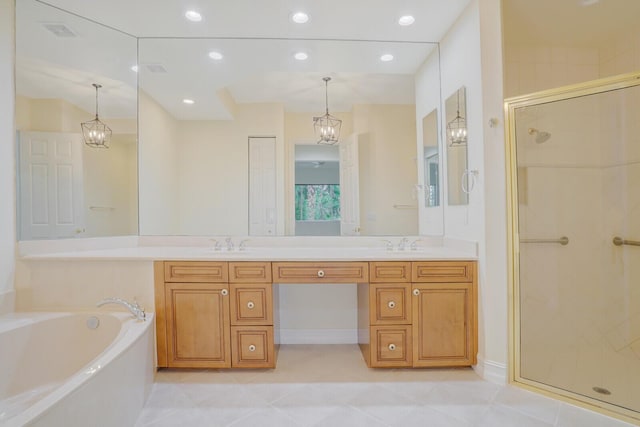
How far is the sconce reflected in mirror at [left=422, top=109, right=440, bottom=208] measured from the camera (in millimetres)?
2541

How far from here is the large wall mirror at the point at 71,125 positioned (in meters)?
2.12

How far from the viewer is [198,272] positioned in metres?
2.02

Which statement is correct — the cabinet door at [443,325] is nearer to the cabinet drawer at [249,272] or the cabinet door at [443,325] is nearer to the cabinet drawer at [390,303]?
the cabinet drawer at [390,303]

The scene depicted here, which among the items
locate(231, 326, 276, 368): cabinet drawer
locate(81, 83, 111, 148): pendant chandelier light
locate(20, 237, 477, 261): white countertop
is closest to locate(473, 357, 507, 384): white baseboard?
locate(20, 237, 477, 261): white countertop

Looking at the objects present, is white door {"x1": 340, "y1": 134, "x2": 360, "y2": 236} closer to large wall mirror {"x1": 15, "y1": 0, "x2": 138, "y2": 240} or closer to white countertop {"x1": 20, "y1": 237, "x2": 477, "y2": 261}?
white countertop {"x1": 20, "y1": 237, "x2": 477, "y2": 261}

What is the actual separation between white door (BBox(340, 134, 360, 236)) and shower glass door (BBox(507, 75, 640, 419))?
3.76 ft

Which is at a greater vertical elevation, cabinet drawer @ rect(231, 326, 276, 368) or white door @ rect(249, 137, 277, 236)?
white door @ rect(249, 137, 277, 236)

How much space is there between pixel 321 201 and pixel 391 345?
4.07ft

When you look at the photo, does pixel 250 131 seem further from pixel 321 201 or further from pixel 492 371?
pixel 492 371

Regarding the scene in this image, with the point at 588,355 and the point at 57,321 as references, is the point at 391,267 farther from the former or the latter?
the point at 57,321

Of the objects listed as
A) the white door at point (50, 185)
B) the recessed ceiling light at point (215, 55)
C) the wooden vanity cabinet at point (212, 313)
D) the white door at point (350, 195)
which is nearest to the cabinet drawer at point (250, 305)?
the wooden vanity cabinet at point (212, 313)

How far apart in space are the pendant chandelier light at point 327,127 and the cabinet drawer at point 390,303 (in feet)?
4.35

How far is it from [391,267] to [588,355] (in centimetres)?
136

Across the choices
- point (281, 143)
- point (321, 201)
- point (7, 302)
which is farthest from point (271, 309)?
point (7, 302)
